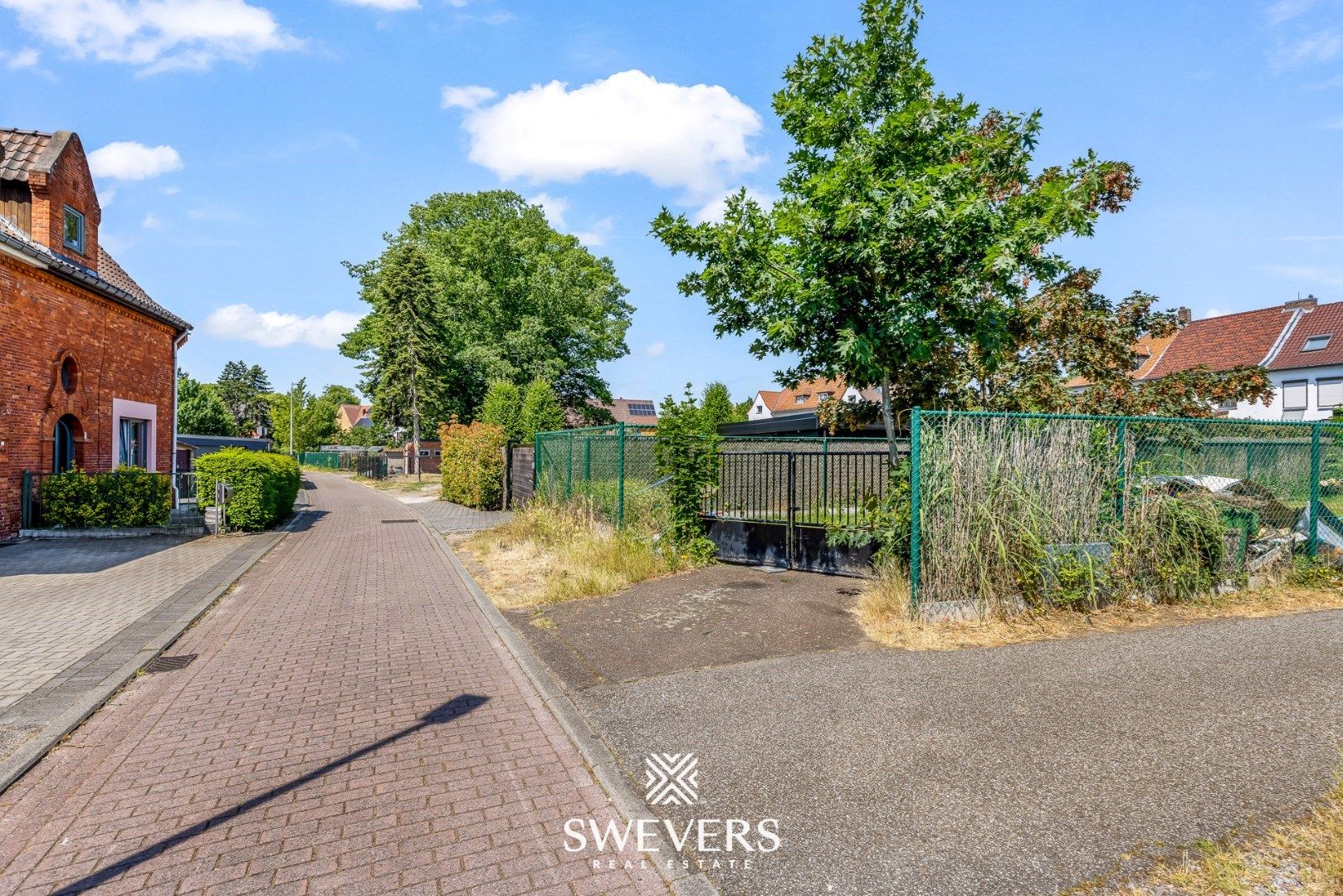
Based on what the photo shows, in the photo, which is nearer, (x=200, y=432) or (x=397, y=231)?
(x=397, y=231)

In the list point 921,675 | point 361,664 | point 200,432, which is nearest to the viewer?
point 921,675

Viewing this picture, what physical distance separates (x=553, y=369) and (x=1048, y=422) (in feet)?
106

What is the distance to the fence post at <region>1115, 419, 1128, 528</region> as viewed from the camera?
726 centimetres

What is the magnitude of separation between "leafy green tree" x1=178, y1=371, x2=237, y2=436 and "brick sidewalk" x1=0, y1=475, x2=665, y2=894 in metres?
55.8

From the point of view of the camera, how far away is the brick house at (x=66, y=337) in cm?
1258

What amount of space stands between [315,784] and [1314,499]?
10.9 meters

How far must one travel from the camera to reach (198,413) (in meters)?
54.4

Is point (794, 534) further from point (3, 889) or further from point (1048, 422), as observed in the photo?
point (3, 889)

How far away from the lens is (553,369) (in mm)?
37500

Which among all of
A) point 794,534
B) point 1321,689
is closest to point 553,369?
point 794,534

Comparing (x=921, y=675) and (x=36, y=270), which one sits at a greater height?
(x=36, y=270)

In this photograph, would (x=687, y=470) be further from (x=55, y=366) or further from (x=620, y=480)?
(x=55, y=366)

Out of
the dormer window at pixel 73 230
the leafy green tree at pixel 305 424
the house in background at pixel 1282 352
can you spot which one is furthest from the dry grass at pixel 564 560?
the leafy green tree at pixel 305 424

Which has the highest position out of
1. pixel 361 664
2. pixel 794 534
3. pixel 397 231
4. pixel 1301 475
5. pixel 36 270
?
pixel 397 231
